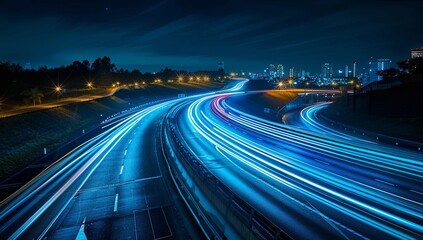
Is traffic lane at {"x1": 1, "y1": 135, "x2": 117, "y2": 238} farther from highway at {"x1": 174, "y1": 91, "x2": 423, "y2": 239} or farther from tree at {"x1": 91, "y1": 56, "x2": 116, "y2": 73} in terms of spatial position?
tree at {"x1": 91, "y1": 56, "x2": 116, "y2": 73}

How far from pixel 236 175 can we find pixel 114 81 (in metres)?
157

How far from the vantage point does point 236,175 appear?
2375 centimetres

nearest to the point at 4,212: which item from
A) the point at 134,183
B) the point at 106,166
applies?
the point at 134,183

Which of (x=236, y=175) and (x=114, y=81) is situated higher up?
(x=114, y=81)

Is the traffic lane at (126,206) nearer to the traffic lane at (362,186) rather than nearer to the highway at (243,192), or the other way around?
the highway at (243,192)

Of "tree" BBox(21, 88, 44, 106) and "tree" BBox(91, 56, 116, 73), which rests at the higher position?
"tree" BBox(91, 56, 116, 73)

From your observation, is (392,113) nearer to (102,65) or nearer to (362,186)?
(362,186)

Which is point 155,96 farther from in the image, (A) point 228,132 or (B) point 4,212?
(B) point 4,212

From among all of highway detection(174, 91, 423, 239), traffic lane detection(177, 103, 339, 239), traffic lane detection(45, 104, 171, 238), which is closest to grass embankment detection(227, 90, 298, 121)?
highway detection(174, 91, 423, 239)

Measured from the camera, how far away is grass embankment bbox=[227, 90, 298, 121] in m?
95.2

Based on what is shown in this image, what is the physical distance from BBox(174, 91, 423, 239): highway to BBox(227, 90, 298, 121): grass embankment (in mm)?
51419

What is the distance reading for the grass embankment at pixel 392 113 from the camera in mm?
41362

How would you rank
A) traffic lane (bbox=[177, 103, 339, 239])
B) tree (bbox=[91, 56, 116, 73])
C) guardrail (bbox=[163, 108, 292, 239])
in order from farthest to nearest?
tree (bbox=[91, 56, 116, 73]) < traffic lane (bbox=[177, 103, 339, 239]) < guardrail (bbox=[163, 108, 292, 239])

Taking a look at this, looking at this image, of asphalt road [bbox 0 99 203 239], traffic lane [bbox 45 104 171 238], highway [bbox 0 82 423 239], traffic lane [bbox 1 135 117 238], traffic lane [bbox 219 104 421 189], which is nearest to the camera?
highway [bbox 0 82 423 239]
